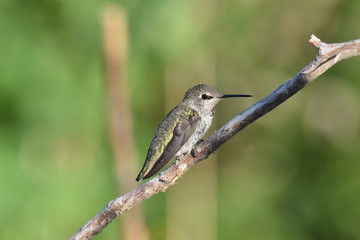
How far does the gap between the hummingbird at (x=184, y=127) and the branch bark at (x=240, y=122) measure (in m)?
0.74

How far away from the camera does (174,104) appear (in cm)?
533

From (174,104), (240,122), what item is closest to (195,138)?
(240,122)

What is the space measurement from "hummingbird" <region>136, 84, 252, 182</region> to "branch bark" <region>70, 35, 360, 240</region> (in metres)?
0.74

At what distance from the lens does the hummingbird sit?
3.42 metres

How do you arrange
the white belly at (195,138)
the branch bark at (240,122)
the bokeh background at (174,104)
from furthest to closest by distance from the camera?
the bokeh background at (174,104), the white belly at (195,138), the branch bark at (240,122)

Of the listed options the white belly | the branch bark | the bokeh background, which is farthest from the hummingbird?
the bokeh background

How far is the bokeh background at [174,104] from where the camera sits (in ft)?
17.3

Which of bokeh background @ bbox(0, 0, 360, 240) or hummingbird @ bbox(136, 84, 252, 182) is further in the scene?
bokeh background @ bbox(0, 0, 360, 240)

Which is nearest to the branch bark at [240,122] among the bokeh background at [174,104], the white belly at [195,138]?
the white belly at [195,138]

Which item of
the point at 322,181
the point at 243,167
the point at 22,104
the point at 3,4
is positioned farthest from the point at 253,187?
the point at 3,4

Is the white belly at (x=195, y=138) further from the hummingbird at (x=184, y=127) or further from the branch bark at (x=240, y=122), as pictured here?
the branch bark at (x=240, y=122)

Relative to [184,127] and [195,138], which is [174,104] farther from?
[195,138]

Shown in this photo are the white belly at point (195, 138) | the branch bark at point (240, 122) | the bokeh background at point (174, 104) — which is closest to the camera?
the branch bark at point (240, 122)

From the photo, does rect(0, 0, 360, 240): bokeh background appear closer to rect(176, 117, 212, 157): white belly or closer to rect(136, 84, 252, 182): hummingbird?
rect(136, 84, 252, 182): hummingbird
